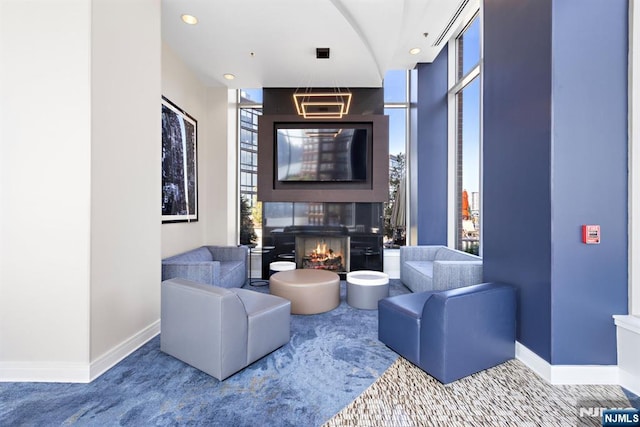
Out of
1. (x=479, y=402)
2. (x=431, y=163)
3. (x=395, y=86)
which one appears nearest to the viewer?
(x=479, y=402)

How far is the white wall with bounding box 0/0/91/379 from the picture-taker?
6.86 ft

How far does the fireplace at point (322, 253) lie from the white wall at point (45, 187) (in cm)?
341

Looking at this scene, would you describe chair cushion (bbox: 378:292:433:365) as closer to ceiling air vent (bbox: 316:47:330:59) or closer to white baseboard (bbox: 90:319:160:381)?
white baseboard (bbox: 90:319:160:381)

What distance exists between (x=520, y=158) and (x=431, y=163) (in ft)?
8.75

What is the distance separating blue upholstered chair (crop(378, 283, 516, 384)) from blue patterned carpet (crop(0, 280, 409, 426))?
312 mm

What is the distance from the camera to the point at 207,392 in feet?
6.38

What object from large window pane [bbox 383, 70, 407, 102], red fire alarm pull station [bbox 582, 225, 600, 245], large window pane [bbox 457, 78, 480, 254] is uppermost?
large window pane [bbox 383, 70, 407, 102]

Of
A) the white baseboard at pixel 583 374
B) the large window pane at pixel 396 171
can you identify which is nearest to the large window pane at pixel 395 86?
the large window pane at pixel 396 171

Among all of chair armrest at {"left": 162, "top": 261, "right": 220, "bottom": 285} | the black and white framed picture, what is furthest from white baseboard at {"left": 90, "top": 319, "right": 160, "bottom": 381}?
the black and white framed picture

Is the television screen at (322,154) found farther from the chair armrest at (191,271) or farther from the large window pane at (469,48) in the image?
the chair armrest at (191,271)

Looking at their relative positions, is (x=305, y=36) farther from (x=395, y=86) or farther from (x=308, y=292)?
(x=308, y=292)

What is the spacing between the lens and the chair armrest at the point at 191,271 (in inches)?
133

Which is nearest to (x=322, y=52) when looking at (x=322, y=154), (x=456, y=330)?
(x=322, y=154)

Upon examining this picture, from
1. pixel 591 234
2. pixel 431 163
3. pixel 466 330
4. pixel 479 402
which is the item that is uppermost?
pixel 431 163
